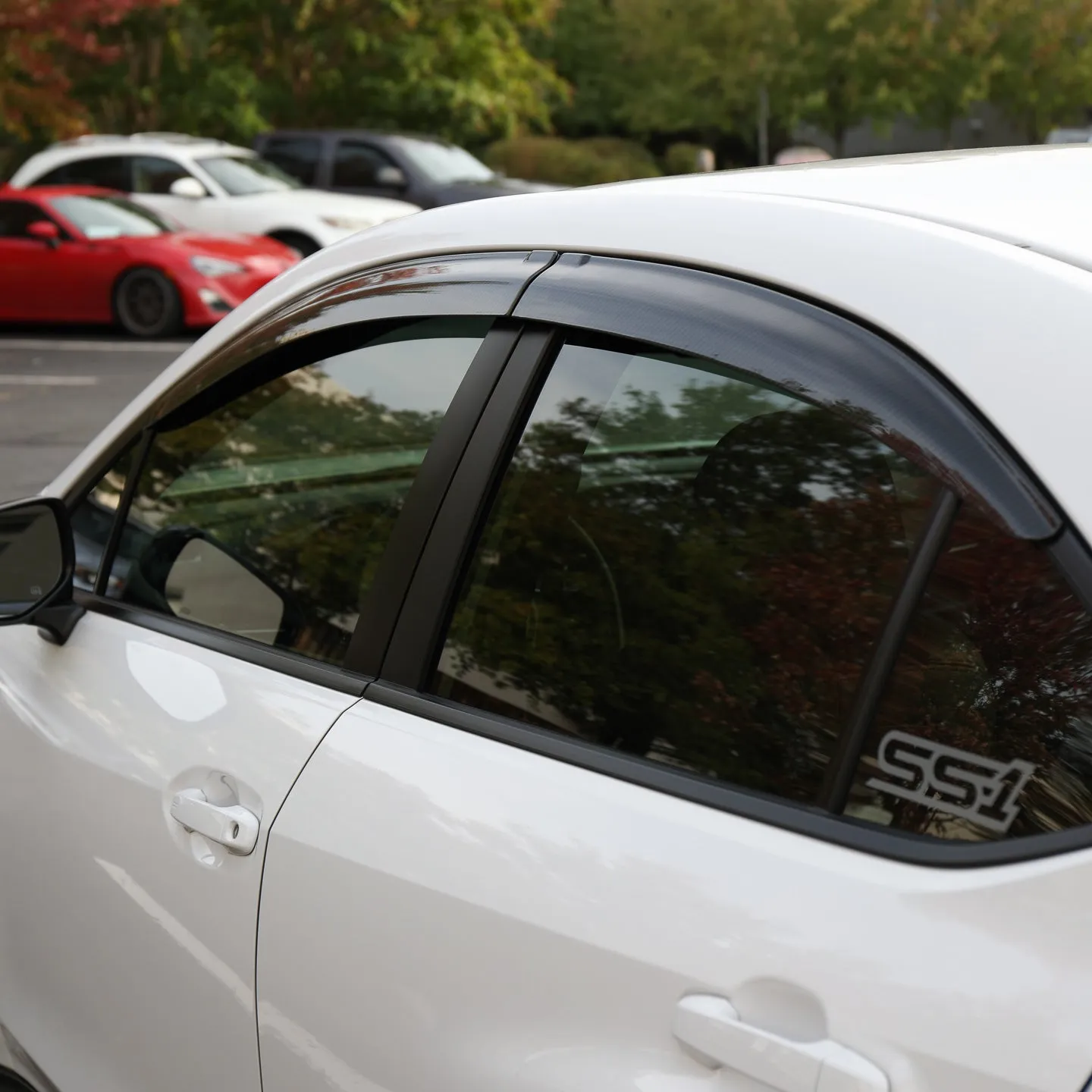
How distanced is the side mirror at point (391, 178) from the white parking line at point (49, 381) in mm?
6771

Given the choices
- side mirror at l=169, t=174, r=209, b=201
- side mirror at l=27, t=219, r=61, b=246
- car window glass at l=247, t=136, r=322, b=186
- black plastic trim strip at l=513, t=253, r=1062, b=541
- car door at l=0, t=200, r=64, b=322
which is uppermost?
car window glass at l=247, t=136, r=322, b=186

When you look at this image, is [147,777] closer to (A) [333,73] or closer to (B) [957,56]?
(A) [333,73]

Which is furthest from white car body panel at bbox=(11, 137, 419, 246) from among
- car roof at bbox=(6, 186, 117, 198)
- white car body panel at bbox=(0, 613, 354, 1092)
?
white car body panel at bbox=(0, 613, 354, 1092)

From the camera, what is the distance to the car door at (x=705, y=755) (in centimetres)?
119

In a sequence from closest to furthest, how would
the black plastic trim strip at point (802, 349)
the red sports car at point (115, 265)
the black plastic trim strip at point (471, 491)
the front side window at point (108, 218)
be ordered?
1. the black plastic trim strip at point (802, 349)
2. the black plastic trim strip at point (471, 491)
3. the red sports car at point (115, 265)
4. the front side window at point (108, 218)

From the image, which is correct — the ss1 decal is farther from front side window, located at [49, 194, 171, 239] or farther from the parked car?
the parked car

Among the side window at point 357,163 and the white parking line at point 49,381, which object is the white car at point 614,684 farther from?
the side window at point 357,163

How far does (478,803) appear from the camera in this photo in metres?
1.52

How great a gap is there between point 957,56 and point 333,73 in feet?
47.0

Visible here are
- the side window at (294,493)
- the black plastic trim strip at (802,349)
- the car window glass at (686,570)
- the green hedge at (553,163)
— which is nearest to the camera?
→ the black plastic trim strip at (802,349)

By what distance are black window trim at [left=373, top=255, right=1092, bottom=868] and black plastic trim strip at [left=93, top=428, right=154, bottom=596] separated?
68 cm

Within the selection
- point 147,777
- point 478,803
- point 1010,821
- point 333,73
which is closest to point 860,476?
point 1010,821

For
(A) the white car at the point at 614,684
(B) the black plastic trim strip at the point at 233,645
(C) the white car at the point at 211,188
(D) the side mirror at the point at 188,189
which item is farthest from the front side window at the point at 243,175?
(A) the white car at the point at 614,684

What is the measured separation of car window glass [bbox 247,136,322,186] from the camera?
1958cm
